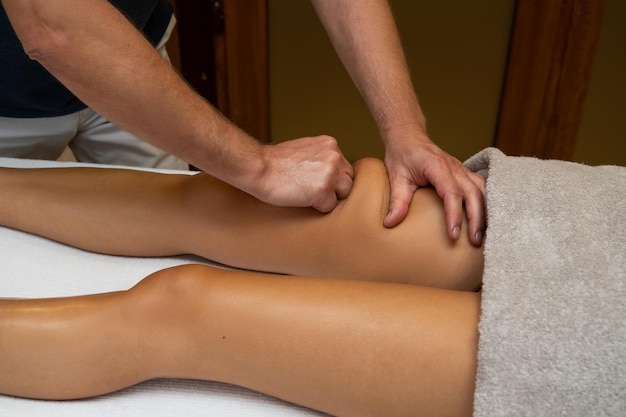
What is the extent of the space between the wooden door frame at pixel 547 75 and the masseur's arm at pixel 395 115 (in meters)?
1.24

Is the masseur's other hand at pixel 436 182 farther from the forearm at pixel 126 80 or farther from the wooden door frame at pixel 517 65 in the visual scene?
the wooden door frame at pixel 517 65

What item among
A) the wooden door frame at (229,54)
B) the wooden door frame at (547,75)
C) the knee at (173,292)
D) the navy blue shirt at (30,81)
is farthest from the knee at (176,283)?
the wooden door frame at (547,75)

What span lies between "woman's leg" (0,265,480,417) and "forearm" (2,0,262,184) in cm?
18

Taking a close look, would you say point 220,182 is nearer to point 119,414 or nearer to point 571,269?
point 119,414

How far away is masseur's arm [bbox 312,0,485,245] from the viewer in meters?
0.82

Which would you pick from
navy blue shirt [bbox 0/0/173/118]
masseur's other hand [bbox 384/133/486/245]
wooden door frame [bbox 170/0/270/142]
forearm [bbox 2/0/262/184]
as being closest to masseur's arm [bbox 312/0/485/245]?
masseur's other hand [bbox 384/133/486/245]

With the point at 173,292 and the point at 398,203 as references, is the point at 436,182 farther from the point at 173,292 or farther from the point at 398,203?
the point at 173,292

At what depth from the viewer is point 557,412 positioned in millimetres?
572

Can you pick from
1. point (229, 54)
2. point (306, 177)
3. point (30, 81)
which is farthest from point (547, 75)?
point (30, 81)

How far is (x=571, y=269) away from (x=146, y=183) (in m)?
0.69

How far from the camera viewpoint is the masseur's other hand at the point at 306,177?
0.82 m

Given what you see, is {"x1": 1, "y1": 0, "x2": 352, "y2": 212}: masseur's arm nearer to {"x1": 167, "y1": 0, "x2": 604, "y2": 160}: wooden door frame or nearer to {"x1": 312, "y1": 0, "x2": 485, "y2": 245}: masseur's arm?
{"x1": 312, "y1": 0, "x2": 485, "y2": 245}: masseur's arm

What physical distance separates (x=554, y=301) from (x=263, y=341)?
344mm

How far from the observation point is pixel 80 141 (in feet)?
4.73
